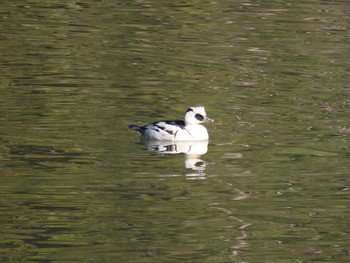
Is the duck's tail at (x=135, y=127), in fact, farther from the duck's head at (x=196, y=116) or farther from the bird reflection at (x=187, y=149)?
the duck's head at (x=196, y=116)

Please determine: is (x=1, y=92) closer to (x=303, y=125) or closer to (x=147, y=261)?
(x=303, y=125)

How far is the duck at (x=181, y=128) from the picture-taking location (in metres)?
17.0

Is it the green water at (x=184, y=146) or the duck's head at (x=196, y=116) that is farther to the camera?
the duck's head at (x=196, y=116)

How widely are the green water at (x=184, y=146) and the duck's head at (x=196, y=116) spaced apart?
305 mm

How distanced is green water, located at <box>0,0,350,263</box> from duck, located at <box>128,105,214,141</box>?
21 cm

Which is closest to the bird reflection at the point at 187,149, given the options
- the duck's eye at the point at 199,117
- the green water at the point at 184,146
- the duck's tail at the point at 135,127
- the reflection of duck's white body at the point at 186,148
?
the reflection of duck's white body at the point at 186,148

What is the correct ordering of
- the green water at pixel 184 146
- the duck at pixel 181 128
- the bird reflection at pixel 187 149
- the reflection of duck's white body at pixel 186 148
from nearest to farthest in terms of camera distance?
1. the green water at pixel 184 146
2. the bird reflection at pixel 187 149
3. the reflection of duck's white body at pixel 186 148
4. the duck at pixel 181 128

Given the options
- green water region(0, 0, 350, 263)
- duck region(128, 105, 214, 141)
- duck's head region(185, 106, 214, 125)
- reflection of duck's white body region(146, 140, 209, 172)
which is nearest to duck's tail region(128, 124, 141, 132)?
duck region(128, 105, 214, 141)

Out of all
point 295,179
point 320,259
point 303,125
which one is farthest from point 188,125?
point 320,259

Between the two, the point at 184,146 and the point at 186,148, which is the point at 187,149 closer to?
the point at 186,148

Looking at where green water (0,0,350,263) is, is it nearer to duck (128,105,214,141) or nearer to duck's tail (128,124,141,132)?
duck's tail (128,124,141,132)

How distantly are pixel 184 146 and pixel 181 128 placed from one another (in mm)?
249

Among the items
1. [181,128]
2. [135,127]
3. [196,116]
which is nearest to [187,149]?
[181,128]

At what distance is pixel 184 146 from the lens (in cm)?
1720
